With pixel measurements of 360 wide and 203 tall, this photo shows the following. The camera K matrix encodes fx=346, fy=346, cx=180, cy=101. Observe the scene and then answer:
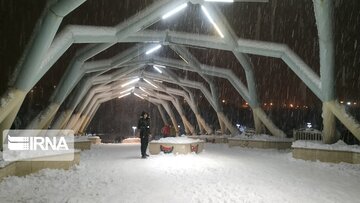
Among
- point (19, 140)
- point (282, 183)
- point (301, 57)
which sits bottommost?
point (282, 183)

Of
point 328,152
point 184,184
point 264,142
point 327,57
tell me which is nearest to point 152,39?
point 264,142

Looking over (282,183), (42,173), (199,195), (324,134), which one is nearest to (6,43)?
(42,173)

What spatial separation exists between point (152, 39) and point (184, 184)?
11.7 m

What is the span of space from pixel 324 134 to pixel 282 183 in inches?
293

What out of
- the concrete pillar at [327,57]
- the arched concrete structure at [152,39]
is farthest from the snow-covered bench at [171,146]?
the concrete pillar at [327,57]

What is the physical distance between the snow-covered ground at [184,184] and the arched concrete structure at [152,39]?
118 inches

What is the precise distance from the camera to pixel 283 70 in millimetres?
22922

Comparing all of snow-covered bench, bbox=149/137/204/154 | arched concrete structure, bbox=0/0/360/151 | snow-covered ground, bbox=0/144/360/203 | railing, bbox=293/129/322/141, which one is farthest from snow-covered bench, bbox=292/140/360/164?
snow-covered bench, bbox=149/137/204/154

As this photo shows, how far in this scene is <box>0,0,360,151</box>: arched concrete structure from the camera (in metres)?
10.0

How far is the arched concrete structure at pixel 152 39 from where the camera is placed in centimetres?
1003

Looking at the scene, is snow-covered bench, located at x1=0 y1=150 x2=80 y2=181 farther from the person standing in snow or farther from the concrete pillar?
the concrete pillar

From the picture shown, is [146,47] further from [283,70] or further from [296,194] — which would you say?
[296,194]

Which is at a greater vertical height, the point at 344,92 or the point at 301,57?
the point at 301,57

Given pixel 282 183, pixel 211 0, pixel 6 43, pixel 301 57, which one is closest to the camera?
pixel 282 183
